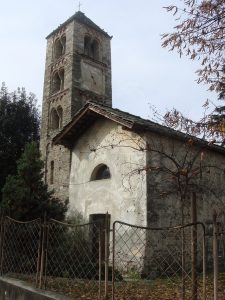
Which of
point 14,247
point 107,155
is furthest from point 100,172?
point 14,247

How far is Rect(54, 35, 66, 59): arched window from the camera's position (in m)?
22.0

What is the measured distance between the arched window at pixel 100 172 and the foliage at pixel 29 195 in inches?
80.7

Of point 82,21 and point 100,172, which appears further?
point 82,21

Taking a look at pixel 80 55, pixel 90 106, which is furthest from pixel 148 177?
pixel 80 55

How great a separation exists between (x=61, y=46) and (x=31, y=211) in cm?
1197

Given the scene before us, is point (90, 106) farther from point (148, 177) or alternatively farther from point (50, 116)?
point (50, 116)

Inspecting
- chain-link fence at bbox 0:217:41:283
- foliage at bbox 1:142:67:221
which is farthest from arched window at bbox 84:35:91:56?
chain-link fence at bbox 0:217:41:283

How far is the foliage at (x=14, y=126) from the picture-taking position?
75.8 ft

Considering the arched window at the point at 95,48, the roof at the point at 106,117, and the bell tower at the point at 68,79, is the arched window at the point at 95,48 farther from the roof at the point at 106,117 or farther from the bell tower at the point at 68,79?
the roof at the point at 106,117

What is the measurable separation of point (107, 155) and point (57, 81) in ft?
25.5

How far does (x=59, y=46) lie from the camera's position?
2255 centimetres

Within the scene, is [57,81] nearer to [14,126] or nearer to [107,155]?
[14,126]

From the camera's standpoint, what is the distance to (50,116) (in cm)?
2050

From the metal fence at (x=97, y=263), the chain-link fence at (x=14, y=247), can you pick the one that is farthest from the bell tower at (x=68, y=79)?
the chain-link fence at (x=14, y=247)
